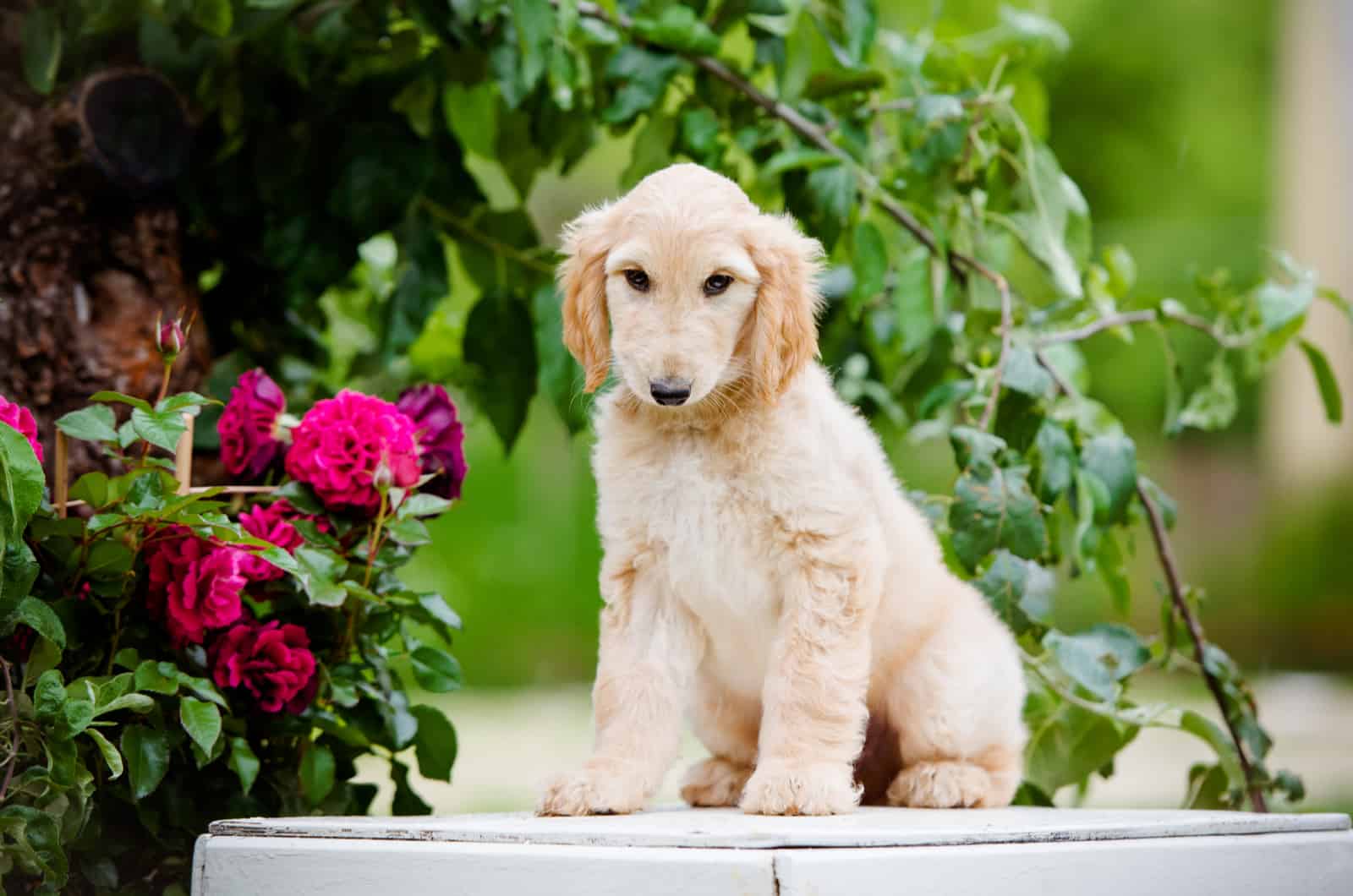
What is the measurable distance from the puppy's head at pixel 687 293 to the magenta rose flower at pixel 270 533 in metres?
0.43

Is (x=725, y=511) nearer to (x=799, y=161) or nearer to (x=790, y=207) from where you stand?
(x=799, y=161)

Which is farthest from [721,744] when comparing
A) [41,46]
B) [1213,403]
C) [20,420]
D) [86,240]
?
[41,46]

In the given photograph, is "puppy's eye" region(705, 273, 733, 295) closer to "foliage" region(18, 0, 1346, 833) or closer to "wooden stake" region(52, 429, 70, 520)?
"foliage" region(18, 0, 1346, 833)

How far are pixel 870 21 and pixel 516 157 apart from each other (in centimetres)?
62

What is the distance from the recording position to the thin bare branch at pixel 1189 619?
2168mm

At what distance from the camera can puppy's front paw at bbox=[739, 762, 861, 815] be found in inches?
57.9

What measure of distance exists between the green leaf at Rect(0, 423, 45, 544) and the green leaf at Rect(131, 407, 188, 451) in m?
0.15

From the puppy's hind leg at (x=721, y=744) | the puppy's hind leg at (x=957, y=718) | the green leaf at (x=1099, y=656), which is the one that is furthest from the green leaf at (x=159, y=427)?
the green leaf at (x=1099, y=656)

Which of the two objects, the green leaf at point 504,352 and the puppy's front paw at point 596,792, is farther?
the green leaf at point 504,352

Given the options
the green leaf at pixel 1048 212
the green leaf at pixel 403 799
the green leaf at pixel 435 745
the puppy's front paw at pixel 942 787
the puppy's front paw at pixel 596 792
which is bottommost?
the green leaf at pixel 403 799

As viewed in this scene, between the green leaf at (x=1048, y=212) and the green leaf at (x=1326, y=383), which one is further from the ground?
the green leaf at (x=1048, y=212)

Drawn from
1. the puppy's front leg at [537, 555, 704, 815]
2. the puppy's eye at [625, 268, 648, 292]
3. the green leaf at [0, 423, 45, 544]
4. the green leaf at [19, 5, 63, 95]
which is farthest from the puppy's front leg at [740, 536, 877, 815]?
the green leaf at [19, 5, 63, 95]

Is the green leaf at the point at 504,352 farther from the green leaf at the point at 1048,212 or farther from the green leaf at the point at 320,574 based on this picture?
the green leaf at the point at 1048,212

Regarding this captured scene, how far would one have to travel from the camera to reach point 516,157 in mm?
2344
